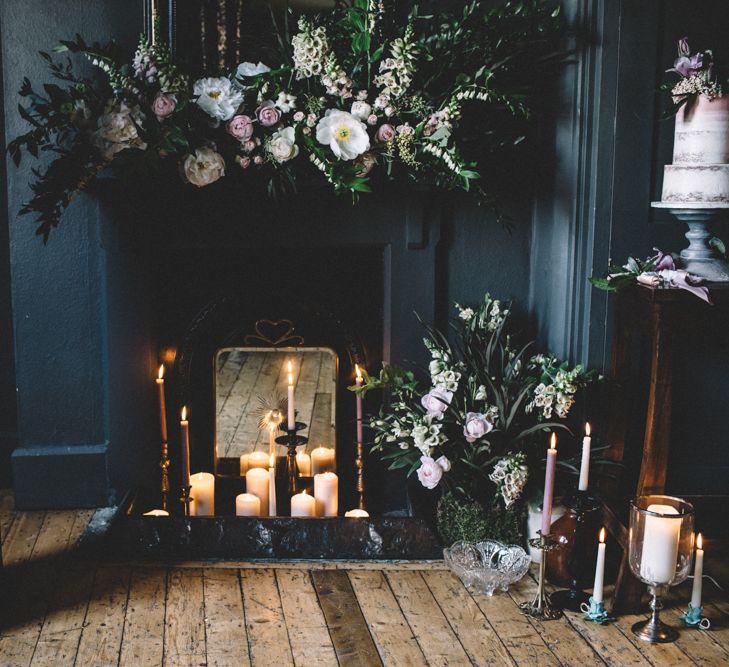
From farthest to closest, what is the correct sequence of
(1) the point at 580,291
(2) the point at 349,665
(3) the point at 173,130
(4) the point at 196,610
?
1. (1) the point at 580,291
2. (3) the point at 173,130
3. (4) the point at 196,610
4. (2) the point at 349,665

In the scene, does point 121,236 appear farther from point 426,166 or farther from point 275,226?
point 426,166

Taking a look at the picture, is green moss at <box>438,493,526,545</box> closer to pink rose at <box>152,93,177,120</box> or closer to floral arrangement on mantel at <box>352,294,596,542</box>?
floral arrangement on mantel at <box>352,294,596,542</box>

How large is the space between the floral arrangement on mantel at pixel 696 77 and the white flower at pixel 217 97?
4.24 ft

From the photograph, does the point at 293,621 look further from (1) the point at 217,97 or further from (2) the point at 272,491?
(1) the point at 217,97

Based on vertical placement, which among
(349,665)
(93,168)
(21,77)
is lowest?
(349,665)

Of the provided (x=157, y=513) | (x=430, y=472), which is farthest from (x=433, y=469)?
(x=157, y=513)

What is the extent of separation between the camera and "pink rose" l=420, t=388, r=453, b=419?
9.40 ft

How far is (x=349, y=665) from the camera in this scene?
229 centimetres

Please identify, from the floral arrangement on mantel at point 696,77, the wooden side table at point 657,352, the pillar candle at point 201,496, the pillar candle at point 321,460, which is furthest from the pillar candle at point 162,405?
the floral arrangement on mantel at point 696,77

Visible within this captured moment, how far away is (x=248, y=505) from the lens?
10.2 feet

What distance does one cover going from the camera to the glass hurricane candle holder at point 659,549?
2.34 meters

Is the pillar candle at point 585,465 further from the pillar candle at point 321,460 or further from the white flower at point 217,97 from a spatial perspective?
the white flower at point 217,97

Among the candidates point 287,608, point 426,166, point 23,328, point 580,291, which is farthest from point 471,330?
point 23,328

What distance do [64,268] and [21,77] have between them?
0.64 m
